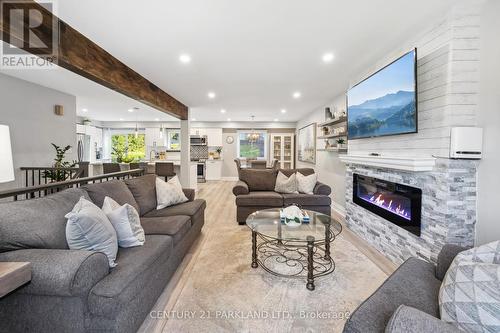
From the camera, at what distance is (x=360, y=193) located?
348 cm

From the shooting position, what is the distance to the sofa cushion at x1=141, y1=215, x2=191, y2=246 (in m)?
2.26

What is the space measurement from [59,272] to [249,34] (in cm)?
253

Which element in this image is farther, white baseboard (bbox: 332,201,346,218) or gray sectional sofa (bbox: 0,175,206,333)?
white baseboard (bbox: 332,201,346,218)

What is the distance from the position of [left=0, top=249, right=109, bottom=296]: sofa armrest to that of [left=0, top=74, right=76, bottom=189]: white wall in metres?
3.79

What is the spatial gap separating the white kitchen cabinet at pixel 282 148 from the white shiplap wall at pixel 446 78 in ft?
23.0

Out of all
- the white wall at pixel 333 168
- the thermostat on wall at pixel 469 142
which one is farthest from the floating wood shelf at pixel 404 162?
the white wall at pixel 333 168

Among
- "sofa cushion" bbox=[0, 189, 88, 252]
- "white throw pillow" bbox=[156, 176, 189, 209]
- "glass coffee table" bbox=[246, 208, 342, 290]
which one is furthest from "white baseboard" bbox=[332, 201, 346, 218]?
"sofa cushion" bbox=[0, 189, 88, 252]

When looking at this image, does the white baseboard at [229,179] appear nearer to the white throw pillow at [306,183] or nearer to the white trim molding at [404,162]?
the white throw pillow at [306,183]

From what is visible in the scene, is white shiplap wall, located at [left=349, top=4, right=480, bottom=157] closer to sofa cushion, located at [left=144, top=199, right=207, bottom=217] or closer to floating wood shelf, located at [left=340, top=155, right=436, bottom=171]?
floating wood shelf, located at [left=340, top=155, right=436, bottom=171]

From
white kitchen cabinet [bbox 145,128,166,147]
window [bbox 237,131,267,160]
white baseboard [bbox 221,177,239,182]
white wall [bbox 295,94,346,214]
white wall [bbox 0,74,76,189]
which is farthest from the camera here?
window [bbox 237,131,267,160]

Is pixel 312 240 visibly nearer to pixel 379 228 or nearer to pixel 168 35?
pixel 379 228

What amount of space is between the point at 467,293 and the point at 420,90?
208cm

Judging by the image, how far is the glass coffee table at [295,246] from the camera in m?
2.20

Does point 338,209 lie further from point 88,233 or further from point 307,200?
point 88,233
